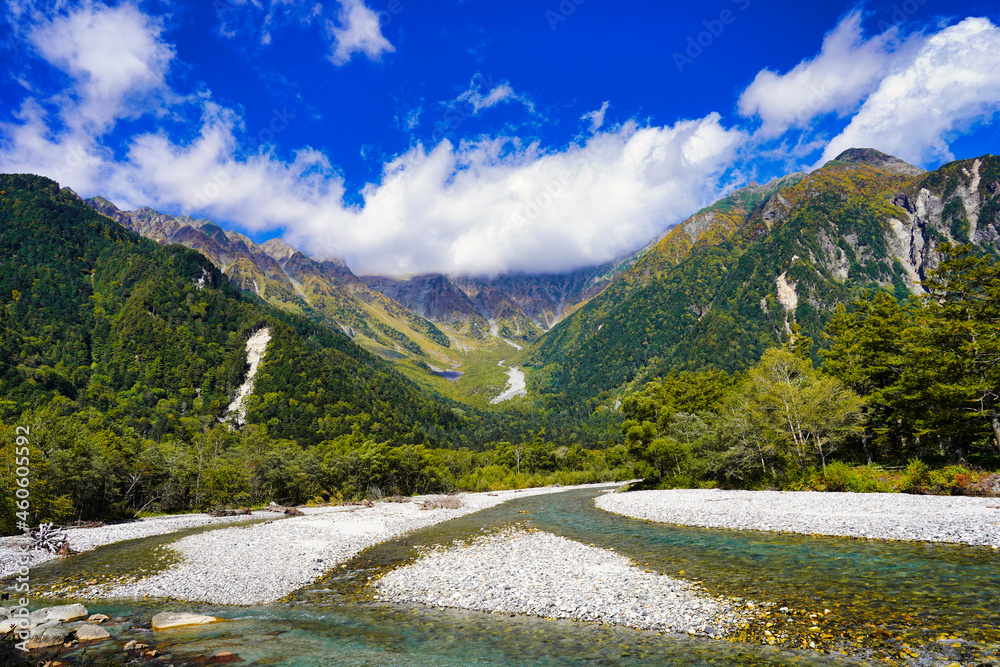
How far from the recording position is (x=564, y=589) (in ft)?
55.8

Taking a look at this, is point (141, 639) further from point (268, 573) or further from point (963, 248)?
point (963, 248)

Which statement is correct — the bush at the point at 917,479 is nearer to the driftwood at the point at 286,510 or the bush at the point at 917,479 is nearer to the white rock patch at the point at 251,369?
the driftwood at the point at 286,510

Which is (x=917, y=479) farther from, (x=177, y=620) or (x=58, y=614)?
(x=58, y=614)

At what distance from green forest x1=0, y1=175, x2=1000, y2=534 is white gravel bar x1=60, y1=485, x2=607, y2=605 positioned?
25.3m

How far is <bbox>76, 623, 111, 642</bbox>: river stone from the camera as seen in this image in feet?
46.6

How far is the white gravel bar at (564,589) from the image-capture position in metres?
13.6

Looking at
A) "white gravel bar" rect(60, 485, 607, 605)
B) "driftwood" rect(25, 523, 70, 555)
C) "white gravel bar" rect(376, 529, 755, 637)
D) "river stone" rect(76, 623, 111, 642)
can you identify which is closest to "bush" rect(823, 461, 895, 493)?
"white gravel bar" rect(376, 529, 755, 637)

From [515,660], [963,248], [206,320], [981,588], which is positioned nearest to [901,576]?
[981,588]

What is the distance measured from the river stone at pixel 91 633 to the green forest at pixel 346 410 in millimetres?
39645

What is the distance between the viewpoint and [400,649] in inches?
506

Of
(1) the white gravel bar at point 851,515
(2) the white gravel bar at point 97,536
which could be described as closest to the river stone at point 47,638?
(2) the white gravel bar at point 97,536

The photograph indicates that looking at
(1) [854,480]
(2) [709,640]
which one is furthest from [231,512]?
(1) [854,480]

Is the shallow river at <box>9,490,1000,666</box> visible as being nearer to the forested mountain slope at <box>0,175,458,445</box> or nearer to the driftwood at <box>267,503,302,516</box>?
the driftwood at <box>267,503,302,516</box>

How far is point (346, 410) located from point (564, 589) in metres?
163
